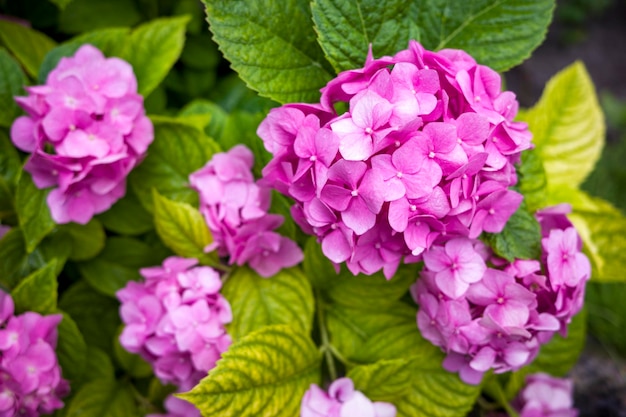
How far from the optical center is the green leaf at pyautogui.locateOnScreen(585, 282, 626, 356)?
4.94 feet

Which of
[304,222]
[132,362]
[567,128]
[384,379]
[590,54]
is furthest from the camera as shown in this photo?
[590,54]

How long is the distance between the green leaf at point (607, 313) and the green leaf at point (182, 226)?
3.32 feet

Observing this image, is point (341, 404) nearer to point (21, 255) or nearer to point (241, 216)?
point (241, 216)

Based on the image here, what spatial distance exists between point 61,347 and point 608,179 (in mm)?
1754

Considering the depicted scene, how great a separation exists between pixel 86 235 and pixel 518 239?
2.19ft

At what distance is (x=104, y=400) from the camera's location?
40.3 inches

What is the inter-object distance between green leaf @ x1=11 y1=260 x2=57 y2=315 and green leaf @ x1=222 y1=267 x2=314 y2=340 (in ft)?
0.80

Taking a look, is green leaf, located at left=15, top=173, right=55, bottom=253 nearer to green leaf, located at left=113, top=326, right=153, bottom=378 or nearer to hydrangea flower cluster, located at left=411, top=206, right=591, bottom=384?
green leaf, located at left=113, top=326, right=153, bottom=378

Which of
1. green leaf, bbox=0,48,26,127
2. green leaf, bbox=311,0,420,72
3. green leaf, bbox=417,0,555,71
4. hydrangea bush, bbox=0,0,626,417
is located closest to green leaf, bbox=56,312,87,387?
hydrangea bush, bbox=0,0,626,417

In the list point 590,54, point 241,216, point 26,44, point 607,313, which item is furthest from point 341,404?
point 590,54

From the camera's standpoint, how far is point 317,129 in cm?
70

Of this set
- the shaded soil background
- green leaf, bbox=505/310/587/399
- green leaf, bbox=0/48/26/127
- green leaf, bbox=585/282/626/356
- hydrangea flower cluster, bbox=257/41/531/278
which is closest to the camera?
A: hydrangea flower cluster, bbox=257/41/531/278

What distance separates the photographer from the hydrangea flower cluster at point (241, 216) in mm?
904

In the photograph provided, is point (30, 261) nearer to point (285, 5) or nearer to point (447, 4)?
point (285, 5)
